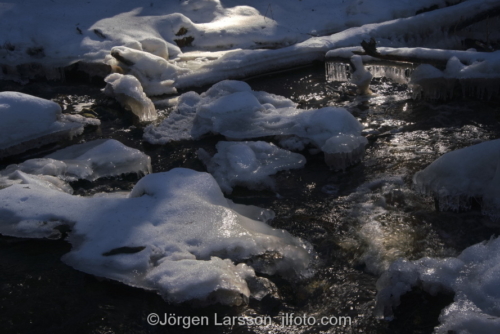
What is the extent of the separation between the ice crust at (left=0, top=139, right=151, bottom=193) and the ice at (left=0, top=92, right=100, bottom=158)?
21.2 inches

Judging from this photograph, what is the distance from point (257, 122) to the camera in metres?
6.35

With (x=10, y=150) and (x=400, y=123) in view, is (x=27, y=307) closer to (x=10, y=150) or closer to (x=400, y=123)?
(x=10, y=150)

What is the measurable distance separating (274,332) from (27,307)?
1.72 m

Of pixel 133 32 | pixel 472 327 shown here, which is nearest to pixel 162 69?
pixel 133 32

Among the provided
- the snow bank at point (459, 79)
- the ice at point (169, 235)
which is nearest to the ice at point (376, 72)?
the snow bank at point (459, 79)

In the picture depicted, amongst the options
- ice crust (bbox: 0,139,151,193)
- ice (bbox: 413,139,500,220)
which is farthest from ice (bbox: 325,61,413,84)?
ice crust (bbox: 0,139,151,193)

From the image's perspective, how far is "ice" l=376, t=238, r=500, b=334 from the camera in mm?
2998

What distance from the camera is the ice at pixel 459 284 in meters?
3.00

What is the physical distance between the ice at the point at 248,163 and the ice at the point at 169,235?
51 cm

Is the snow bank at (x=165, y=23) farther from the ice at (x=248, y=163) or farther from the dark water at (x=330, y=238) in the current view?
the ice at (x=248, y=163)

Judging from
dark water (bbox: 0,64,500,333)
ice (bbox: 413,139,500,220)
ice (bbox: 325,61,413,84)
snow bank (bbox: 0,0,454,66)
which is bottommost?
dark water (bbox: 0,64,500,333)

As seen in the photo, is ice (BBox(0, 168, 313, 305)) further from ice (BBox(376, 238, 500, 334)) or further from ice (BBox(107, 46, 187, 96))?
ice (BBox(107, 46, 187, 96))

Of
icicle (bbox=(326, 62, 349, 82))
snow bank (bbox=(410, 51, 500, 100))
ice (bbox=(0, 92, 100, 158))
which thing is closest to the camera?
ice (bbox=(0, 92, 100, 158))

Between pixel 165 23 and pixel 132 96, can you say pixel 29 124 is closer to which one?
pixel 132 96
